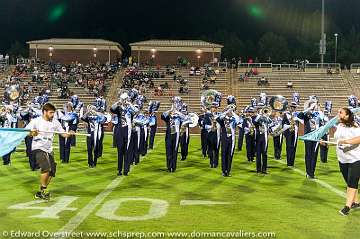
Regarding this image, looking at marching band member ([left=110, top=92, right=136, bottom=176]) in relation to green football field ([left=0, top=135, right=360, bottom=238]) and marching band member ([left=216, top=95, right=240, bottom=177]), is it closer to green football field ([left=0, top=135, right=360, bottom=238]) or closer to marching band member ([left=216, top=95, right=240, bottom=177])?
green football field ([left=0, top=135, right=360, bottom=238])

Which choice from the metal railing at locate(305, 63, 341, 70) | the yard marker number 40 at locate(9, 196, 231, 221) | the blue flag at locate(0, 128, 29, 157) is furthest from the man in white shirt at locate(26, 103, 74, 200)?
the metal railing at locate(305, 63, 341, 70)

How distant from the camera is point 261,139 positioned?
11.2 m

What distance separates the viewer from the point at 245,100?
3425 centimetres

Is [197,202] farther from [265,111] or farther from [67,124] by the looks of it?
[67,124]

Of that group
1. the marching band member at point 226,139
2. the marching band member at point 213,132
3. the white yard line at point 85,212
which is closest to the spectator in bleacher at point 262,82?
the marching band member at point 213,132

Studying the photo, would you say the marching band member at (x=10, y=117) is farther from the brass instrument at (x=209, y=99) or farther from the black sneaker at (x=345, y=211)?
the black sneaker at (x=345, y=211)

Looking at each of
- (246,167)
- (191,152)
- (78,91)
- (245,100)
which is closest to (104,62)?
(78,91)

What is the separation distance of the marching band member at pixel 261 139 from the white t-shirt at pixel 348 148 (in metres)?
4.05

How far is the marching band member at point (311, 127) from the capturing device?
10609 millimetres

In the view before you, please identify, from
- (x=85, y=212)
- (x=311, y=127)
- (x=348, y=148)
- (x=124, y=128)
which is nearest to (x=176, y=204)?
(x=85, y=212)

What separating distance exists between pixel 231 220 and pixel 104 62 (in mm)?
40212

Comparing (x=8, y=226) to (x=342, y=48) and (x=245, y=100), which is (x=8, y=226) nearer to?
(x=245, y=100)

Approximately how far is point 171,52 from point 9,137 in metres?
37.9

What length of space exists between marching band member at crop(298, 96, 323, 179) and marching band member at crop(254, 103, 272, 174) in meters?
0.85
